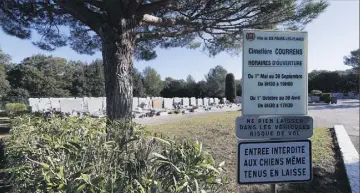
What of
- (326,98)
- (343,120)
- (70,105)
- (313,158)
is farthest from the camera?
(326,98)

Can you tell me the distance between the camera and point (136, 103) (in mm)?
21984

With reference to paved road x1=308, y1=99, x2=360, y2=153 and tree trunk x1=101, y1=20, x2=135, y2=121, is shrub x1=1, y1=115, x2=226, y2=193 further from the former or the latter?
paved road x1=308, y1=99, x2=360, y2=153

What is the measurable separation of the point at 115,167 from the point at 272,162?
3.71 ft

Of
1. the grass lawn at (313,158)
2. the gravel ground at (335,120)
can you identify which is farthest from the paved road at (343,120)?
the grass lawn at (313,158)

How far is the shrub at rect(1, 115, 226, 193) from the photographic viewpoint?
1635 mm

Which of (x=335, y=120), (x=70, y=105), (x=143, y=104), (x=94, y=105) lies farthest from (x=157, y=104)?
(x=335, y=120)

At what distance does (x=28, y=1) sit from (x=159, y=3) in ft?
9.94

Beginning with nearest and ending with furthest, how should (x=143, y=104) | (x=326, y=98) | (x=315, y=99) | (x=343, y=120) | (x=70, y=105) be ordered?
1. (x=343, y=120)
2. (x=70, y=105)
3. (x=143, y=104)
4. (x=326, y=98)
5. (x=315, y=99)

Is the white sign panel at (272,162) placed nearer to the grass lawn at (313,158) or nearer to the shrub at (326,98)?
the grass lawn at (313,158)

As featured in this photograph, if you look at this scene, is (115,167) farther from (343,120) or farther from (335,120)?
(343,120)

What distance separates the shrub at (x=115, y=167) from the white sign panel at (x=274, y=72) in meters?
0.62

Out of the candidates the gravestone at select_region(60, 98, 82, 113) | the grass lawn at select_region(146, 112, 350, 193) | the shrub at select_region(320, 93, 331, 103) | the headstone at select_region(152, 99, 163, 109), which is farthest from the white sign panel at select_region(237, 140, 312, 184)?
the shrub at select_region(320, 93, 331, 103)

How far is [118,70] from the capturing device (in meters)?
6.05

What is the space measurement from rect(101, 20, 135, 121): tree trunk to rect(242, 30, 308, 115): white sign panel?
153 inches
